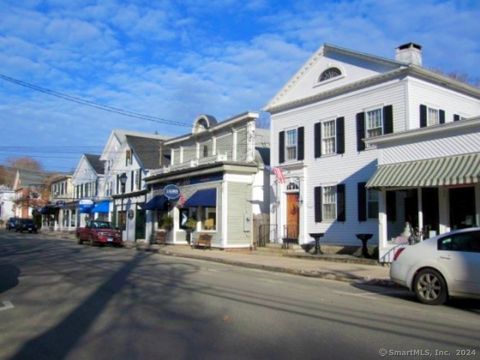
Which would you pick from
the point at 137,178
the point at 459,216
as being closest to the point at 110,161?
the point at 137,178

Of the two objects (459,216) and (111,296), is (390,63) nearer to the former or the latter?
(459,216)

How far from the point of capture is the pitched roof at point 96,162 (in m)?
56.1

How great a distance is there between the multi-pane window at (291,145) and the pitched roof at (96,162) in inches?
1310

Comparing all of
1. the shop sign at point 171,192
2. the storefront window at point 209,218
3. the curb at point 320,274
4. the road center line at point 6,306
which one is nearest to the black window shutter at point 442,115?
the curb at point 320,274

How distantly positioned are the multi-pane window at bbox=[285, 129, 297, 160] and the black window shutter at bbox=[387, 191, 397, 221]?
7.37 metres

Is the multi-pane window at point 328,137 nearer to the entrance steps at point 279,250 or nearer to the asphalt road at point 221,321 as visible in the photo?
the entrance steps at point 279,250

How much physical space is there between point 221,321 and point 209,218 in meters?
22.8

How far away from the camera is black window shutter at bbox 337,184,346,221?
23.7 meters

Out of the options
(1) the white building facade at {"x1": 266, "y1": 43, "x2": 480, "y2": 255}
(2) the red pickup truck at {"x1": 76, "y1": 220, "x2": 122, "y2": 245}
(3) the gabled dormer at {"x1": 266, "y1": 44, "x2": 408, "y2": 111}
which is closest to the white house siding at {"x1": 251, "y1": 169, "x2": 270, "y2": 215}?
(1) the white building facade at {"x1": 266, "y1": 43, "x2": 480, "y2": 255}

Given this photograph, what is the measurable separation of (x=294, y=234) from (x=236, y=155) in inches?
266

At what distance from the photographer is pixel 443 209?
58.7ft

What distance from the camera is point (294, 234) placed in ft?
87.8

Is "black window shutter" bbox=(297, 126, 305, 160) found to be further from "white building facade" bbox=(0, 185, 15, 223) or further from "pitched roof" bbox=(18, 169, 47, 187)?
"white building facade" bbox=(0, 185, 15, 223)

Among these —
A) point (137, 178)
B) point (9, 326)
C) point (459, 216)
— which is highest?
point (137, 178)
